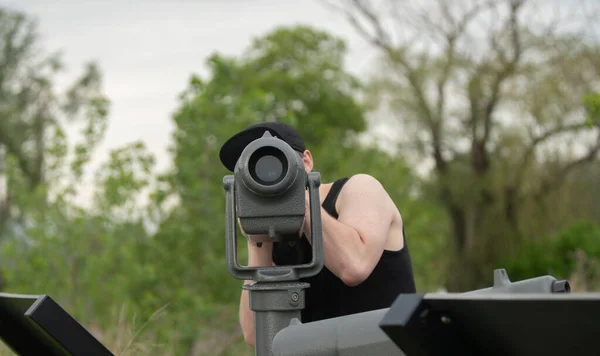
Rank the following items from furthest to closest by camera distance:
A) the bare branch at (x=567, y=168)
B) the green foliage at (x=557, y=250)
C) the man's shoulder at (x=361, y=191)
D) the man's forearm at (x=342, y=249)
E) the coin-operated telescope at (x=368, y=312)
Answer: the bare branch at (x=567, y=168), the green foliage at (x=557, y=250), the man's shoulder at (x=361, y=191), the man's forearm at (x=342, y=249), the coin-operated telescope at (x=368, y=312)

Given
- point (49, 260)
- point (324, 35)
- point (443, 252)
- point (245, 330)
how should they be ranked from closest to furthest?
1. point (245, 330)
2. point (49, 260)
3. point (443, 252)
4. point (324, 35)

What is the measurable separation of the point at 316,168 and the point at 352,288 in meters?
10.6

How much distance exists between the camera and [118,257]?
7.67 metres

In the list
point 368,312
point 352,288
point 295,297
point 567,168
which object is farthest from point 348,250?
point 567,168

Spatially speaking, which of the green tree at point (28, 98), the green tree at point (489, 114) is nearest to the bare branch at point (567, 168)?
the green tree at point (489, 114)

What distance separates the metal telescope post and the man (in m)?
0.19

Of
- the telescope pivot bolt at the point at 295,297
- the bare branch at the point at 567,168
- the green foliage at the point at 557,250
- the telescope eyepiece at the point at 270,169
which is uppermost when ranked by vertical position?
the telescope eyepiece at the point at 270,169

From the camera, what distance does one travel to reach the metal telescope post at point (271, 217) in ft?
5.73

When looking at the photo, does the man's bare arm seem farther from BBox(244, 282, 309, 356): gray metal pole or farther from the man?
BBox(244, 282, 309, 356): gray metal pole

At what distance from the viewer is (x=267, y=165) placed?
1.76 meters

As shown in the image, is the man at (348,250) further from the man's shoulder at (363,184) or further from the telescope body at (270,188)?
the telescope body at (270,188)

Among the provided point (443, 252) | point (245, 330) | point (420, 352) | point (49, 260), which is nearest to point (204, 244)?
point (49, 260)

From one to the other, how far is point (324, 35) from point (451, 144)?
862 centimetres

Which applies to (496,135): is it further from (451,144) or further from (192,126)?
(192,126)
